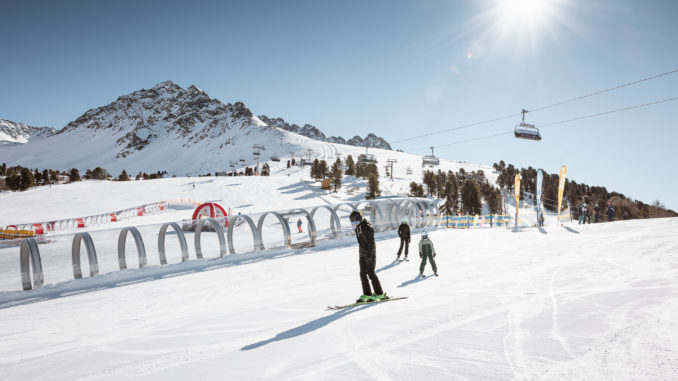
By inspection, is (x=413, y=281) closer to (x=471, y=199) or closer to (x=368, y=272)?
(x=368, y=272)

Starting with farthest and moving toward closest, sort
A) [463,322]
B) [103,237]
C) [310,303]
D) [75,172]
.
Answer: [75,172], [103,237], [310,303], [463,322]

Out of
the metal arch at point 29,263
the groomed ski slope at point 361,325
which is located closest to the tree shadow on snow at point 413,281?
the groomed ski slope at point 361,325

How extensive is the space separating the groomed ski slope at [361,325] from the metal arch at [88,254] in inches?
16.6

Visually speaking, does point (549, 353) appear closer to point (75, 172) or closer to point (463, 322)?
point (463, 322)

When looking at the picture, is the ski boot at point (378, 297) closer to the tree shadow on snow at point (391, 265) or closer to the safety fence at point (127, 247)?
the tree shadow on snow at point (391, 265)

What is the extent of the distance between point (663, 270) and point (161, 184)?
2631 inches

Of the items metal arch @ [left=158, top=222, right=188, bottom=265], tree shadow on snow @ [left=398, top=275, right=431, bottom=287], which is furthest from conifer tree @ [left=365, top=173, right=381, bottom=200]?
tree shadow on snow @ [left=398, top=275, right=431, bottom=287]

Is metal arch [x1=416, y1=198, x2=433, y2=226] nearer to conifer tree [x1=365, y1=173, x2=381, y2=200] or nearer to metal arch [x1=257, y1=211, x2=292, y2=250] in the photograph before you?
metal arch [x1=257, y1=211, x2=292, y2=250]

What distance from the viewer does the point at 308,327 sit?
528 centimetres

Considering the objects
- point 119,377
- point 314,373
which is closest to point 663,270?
point 314,373

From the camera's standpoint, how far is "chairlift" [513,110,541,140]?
21.8m

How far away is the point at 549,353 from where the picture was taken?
153 inches

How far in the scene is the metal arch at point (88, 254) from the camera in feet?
31.1

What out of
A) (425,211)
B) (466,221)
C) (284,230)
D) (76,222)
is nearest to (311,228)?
(284,230)
